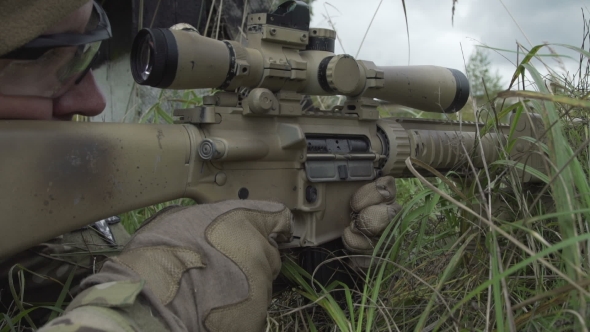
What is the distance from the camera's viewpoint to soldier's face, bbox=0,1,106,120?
1.51m

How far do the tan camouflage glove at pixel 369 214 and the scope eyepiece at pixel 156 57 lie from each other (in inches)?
30.1

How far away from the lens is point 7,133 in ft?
4.73

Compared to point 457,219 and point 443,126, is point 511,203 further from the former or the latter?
point 443,126

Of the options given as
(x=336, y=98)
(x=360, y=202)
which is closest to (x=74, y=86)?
(x=360, y=202)

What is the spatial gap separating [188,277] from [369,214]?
2.53 ft

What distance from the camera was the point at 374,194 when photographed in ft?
6.97

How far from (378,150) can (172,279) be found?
103 centimetres

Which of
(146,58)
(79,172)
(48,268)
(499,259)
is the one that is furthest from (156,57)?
(499,259)

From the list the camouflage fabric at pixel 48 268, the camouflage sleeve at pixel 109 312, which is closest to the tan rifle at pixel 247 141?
the camouflage sleeve at pixel 109 312

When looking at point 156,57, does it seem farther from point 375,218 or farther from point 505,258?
point 505,258

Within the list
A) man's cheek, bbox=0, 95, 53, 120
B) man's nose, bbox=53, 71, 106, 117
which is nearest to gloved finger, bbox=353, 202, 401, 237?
man's nose, bbox=53, 71, 106, 117

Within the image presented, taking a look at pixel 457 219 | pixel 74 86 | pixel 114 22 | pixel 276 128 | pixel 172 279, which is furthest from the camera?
pixel 114 22

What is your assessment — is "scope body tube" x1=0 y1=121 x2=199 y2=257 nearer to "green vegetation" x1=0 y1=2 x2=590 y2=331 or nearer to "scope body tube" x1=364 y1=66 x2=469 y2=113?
"green vegetation" x1=0 y1=2 x2=590 y2=331

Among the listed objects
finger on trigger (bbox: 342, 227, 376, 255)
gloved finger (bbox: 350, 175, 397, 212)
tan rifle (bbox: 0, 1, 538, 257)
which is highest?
tan rifle (bbox: 0, 1, 538, 257)
